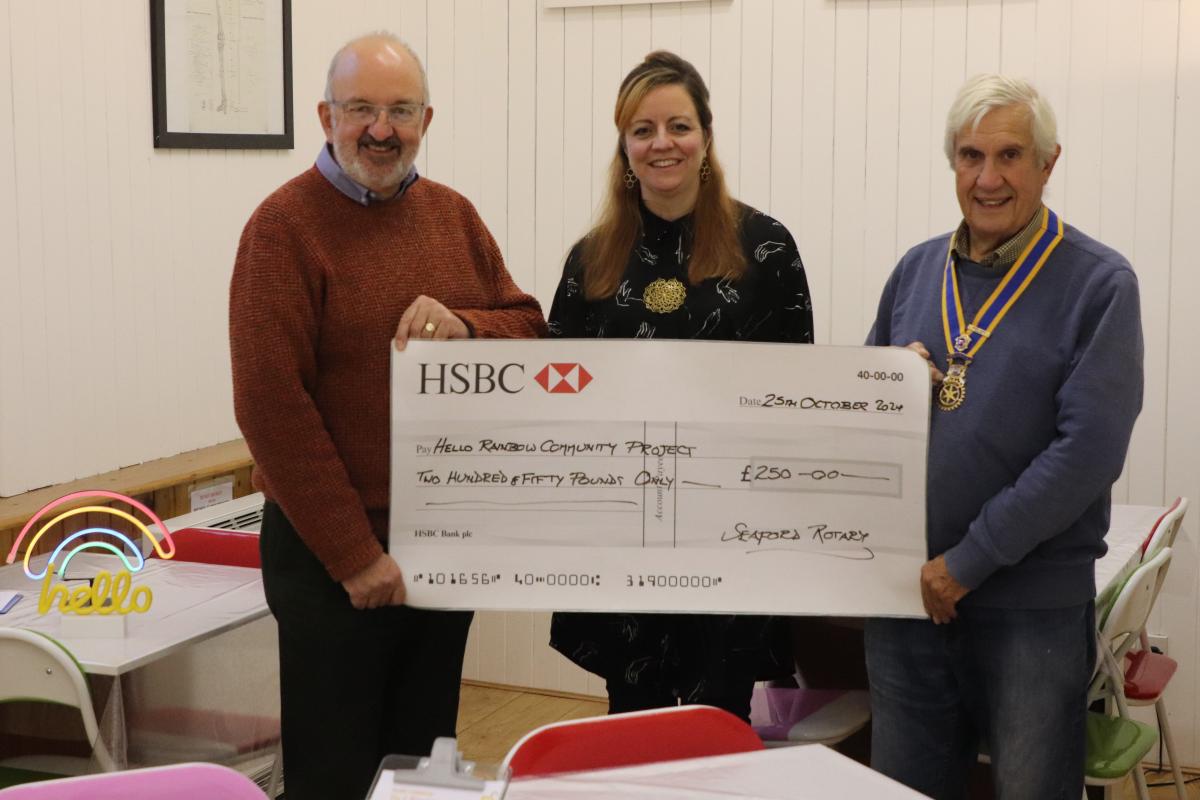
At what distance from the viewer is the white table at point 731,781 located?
5.70 ft

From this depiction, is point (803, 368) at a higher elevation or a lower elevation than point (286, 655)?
higher

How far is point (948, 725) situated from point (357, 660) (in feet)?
3.53

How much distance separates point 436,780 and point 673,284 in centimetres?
138

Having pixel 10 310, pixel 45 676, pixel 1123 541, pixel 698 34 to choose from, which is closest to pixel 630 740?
pixel 45 676

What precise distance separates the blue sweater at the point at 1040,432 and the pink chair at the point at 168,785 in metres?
1.22

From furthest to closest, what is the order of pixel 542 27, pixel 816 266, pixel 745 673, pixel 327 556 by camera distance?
pixel 542 27, pixel 816 266, pixel 745 673, pixel 327 556

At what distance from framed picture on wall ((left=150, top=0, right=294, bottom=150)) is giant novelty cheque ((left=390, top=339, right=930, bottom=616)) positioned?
204 centimetres

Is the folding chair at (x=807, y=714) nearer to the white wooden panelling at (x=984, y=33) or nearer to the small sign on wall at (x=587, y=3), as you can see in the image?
the white wooden panelling at (x=984, y=33)

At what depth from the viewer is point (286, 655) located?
2.44m

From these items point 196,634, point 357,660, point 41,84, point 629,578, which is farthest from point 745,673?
point 41,84

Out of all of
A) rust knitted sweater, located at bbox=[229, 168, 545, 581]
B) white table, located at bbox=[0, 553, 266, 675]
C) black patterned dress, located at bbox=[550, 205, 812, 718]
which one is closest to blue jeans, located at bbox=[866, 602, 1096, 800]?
black patterned dress, located at bbox=[550, 205, 812, 718]

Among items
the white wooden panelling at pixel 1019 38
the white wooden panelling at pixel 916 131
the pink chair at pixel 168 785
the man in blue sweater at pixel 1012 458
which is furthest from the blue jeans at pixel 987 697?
the white wooden panelling at pixel 1019 38

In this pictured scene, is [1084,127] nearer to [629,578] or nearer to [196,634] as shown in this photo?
[629,578]

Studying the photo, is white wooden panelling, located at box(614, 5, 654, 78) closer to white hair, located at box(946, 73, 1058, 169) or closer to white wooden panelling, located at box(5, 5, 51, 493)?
white wooden panelling, located at box(5, 5, 51, 493)
